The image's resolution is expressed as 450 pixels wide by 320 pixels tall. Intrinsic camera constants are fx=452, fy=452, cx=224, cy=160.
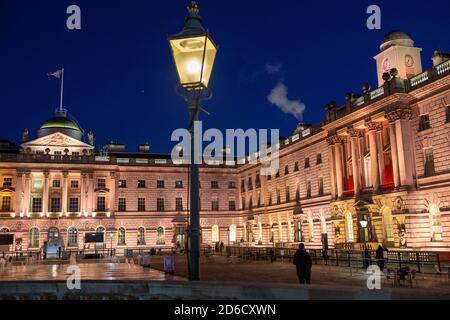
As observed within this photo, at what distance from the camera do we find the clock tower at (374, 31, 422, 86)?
43750 mm

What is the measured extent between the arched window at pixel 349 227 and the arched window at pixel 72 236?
134 feet

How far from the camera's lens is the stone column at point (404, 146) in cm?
3519

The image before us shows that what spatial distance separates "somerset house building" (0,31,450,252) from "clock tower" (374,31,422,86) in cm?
11

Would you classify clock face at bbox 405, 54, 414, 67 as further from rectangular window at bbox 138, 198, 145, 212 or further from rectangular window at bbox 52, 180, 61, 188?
rectangular window at bbox 52, 180, 61, 188

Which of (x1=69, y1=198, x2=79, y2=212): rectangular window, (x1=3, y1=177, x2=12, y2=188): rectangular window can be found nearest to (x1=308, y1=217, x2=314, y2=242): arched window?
(x1=69, y1=198, x2=79, y2=212): rectangular window

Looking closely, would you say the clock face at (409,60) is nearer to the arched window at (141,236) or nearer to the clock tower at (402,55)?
the clock tower at (402,55)

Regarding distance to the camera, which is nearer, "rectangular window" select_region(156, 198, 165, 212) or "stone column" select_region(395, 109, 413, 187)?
"stone column" select_region(395, 109, 413, 187)

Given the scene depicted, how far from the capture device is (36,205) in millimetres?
66312

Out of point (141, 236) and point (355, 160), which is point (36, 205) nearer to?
point (141, 236)

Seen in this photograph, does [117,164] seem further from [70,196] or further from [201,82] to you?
[201,82]

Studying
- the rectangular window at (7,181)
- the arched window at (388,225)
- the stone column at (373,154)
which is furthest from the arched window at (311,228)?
the rectangular window at (7,181)

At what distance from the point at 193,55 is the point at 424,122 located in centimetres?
3078
